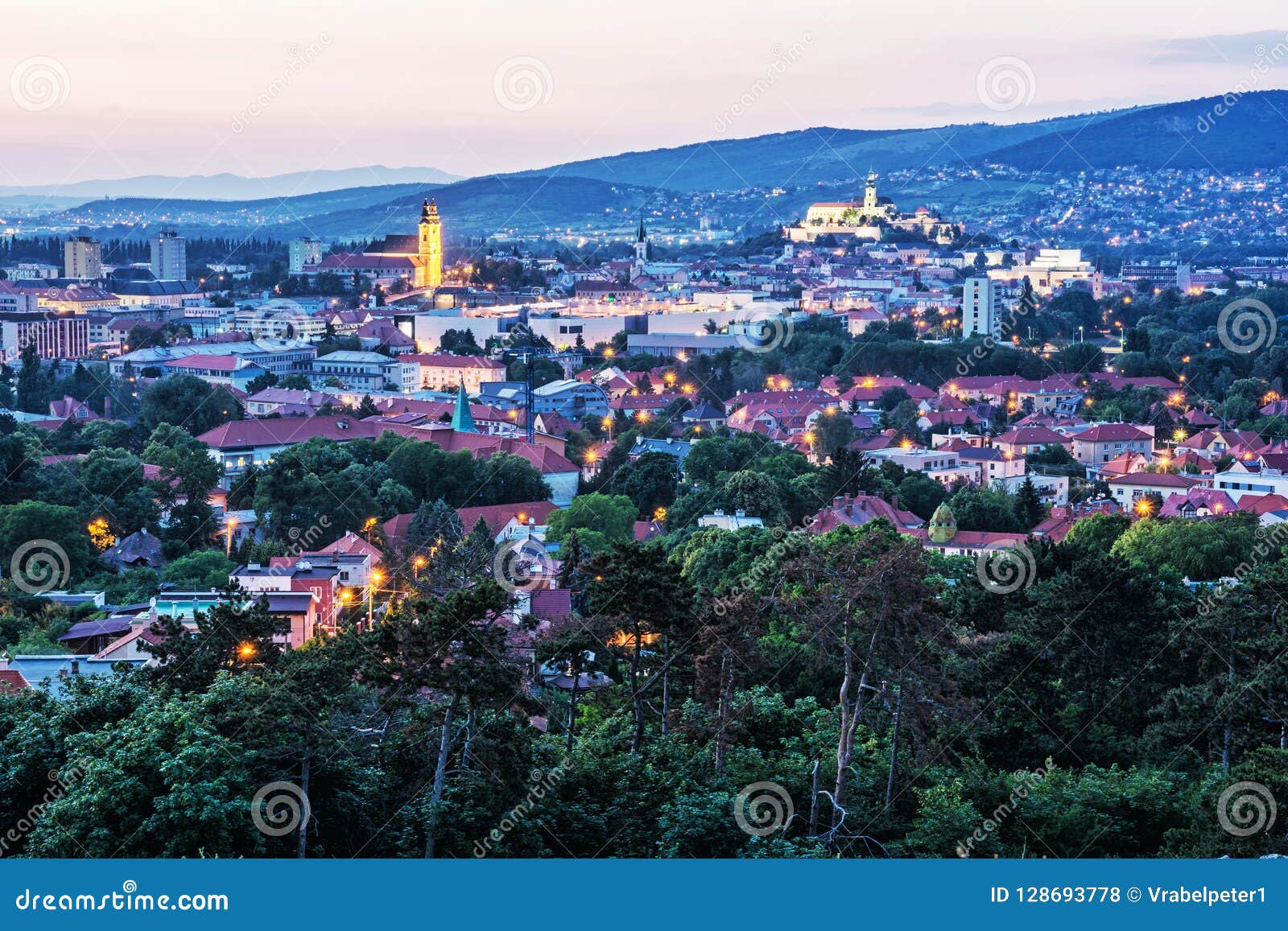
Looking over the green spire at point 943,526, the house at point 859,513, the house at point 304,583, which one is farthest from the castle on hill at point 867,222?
the house at point 304,583

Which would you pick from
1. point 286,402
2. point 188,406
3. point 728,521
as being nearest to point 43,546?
point 728,521

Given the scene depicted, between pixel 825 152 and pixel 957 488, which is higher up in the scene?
pixel 825 152

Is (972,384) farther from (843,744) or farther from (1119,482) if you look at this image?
(843,744)

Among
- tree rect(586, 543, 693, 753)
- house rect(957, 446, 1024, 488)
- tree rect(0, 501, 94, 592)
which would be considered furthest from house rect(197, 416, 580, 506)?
tree rect(586, 543, 693, 753)

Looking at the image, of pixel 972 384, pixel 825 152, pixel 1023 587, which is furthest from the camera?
pixel 825 152

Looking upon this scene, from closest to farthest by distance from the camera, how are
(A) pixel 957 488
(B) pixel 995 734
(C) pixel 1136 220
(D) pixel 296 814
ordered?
(D) pixel 296 814
(B) pixel 995 734
(A) pixel 957 488
(C) pixel 1136 220

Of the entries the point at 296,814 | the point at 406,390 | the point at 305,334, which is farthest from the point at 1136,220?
the point at 296,814

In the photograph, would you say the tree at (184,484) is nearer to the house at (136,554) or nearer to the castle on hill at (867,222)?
the house at (136,554)

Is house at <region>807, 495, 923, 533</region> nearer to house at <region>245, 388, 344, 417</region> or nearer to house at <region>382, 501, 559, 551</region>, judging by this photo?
house at <region>382, 501, 559, 551</region>
